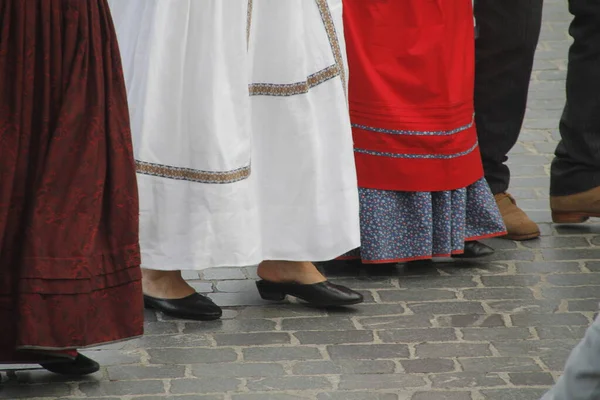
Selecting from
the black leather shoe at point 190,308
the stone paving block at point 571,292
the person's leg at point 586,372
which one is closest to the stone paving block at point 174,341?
the black leather shoe at point 190,308

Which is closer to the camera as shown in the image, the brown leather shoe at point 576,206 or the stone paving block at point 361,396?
the stone paving block at point 361,396

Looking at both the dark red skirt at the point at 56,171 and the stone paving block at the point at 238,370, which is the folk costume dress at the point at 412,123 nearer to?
the stone paving block at the point at 238,370

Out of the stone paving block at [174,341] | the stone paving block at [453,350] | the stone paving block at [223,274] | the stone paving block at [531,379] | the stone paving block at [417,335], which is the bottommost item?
the stone paving block at [531,379]

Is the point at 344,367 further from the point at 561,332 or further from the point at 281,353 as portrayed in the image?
the point at 561,332

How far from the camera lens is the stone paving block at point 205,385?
381cm

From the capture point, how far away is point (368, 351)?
4.14 metres

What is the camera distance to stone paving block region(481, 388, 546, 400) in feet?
12.4

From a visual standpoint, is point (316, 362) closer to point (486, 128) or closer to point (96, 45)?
point (96, 45)

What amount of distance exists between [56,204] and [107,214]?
0.56ft

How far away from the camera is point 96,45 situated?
3650mm

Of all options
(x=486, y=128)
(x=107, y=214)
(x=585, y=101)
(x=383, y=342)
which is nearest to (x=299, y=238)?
(x=383, y=342)

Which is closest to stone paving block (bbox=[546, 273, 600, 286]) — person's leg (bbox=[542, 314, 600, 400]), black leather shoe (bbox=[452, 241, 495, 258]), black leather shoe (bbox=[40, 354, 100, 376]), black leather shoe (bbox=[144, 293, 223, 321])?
black leather shoe (bbox=[452, 241, 495, 258])

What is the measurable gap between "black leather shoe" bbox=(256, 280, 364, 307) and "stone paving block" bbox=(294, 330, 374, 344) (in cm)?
21

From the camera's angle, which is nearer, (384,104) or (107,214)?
(107,214)
